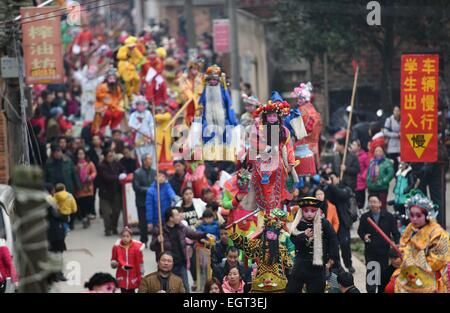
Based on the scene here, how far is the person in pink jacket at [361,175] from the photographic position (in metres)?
22.8

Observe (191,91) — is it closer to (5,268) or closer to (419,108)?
(419,108)

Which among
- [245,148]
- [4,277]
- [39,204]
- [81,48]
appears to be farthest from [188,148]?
[81,48]

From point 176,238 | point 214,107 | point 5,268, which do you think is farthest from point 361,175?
point 5,268

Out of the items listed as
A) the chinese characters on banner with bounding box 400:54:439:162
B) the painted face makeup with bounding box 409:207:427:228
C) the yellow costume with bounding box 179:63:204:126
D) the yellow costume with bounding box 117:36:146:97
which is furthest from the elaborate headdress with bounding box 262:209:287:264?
the yellow costume with bounding box 117:36:146:97

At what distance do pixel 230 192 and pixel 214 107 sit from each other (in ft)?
7.27

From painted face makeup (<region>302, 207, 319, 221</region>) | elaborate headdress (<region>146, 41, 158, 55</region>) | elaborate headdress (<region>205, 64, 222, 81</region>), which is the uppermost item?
elaborate headdress (<region>146, 41, 158, 55</region>)

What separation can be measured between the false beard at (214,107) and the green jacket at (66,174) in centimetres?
313

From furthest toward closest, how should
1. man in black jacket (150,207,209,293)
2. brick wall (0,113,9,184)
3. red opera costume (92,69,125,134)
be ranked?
red opera costume (92,69,125,134), brick wall (0,113,9,184), man in black jacket (150,207,209,293)

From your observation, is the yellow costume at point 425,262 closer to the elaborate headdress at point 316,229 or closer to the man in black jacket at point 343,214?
the elaborate headdress at point 316,229

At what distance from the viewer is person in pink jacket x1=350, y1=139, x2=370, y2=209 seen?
2283 centimetres

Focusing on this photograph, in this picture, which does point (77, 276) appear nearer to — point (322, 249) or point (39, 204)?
point (322, 249)

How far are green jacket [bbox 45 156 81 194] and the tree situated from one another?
281 inches

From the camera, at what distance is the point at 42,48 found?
22828mm

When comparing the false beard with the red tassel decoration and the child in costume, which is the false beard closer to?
the red tassel decoration
